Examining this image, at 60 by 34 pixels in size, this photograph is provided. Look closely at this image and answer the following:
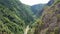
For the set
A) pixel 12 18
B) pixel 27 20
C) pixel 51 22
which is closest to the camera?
pixel 51 22

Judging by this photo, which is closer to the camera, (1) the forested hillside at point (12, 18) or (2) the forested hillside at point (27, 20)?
(2) the forested hillside at point (27, 20)

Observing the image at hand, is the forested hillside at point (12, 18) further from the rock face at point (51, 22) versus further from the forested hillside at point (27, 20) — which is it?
the rock face at point (51, 22)

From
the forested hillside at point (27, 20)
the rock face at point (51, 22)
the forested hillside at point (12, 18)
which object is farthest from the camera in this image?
the forested hillside at point (12, 18)

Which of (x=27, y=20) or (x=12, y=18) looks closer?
(x=12, y=18)

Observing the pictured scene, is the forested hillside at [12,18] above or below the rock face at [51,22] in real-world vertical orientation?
above

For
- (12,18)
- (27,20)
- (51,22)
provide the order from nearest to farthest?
(51,22) → (12,18) → (27,20)

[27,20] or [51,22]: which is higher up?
[27,20]

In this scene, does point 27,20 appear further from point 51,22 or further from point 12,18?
point 51,22

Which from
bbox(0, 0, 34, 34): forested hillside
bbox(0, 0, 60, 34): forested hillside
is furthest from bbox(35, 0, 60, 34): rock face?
bbox(0, 0, 34, 34): forested hillside

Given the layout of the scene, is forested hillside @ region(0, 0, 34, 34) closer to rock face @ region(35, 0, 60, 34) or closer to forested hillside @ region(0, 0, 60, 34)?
forested hillside @ region(0, 0, 60, 34)

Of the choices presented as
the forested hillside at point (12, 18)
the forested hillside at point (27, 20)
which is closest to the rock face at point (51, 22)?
the forested hillside at point (27, 20)

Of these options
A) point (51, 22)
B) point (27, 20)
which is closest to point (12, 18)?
point (27, 20)
